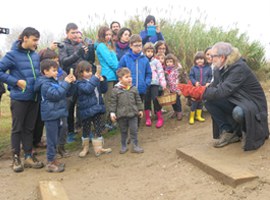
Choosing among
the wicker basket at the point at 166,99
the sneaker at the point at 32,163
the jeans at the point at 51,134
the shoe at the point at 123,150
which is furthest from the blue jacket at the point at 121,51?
the sneaker at the point at 32,163

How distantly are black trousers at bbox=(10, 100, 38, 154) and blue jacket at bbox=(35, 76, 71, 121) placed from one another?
0.30 metres

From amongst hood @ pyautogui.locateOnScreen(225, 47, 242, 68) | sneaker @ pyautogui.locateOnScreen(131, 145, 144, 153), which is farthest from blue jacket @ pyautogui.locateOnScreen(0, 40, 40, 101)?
hood @ pyautogui.locateOnScreen(225, 47, 242, 68)

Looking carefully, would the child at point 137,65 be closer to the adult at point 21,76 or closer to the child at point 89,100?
the child at point 89,100

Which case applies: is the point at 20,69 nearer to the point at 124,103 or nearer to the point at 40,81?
the point at 40,81

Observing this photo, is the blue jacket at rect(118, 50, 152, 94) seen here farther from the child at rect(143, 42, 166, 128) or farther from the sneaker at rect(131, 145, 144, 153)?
the sneaker at rect(131, 145, 144, 153)

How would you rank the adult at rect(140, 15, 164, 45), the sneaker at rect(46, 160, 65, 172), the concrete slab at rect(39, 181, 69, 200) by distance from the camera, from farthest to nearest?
the adult at rect(140, 15, 164, 45)
the sneaker at rect(46, 160, 65, 172)
the concrete slab at rect(39, 181, 69, 200)

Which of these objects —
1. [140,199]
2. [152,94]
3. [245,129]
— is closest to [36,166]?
[140,199]

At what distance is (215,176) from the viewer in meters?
3.81

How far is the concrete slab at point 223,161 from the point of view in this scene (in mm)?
3576

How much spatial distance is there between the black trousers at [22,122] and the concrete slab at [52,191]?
1.07m

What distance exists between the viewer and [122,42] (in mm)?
6422

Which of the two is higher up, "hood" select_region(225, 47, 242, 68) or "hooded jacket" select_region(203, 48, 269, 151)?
"hood" select_region(225, 47, 242, 68)

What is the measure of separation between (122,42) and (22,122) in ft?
7.61

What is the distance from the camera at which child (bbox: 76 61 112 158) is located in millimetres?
5159
